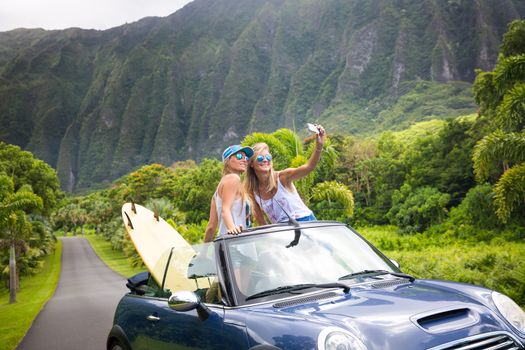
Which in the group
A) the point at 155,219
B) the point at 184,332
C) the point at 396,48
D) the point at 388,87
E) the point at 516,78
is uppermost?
the point at 396,48

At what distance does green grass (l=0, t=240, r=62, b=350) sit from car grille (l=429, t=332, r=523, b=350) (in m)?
12.3

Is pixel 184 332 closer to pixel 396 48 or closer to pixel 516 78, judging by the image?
pixel 516 78

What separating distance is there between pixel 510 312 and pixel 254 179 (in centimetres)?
304

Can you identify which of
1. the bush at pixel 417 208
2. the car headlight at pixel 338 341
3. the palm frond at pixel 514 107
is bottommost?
the bush at pixel 417 208

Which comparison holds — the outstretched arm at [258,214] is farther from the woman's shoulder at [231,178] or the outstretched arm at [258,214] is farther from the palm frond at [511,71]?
the palm frond at [511,71]

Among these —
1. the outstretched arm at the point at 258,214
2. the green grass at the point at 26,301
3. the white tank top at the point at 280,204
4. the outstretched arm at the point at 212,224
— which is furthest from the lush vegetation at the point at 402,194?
the outstretched arm at the point at 212,224

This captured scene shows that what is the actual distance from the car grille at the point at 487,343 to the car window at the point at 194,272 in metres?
1.58

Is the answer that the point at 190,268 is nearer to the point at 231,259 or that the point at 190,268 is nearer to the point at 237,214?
the point at 231,259

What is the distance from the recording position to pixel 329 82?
179 m

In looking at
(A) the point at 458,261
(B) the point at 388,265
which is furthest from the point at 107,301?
(B) the point at 388,265

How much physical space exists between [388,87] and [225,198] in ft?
519

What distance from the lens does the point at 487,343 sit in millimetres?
2947

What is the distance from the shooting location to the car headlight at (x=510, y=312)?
3.27 m

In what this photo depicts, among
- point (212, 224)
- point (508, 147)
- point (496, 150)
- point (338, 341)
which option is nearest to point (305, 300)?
point (338, 341)
